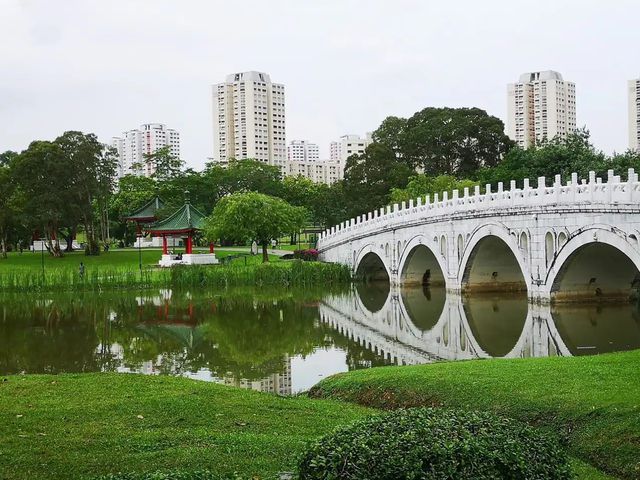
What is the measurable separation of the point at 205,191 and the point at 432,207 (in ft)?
104

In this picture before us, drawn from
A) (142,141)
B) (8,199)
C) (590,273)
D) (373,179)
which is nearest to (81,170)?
(8,199)

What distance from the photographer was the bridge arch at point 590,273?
22.7 metres

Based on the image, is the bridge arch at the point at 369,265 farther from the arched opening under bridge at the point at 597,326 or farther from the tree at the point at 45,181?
the tree at the point at 45,181

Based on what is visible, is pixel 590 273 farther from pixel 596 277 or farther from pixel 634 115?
pixel 634 115

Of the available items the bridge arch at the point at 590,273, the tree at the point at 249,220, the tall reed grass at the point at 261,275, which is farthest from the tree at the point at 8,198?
the bridge arch at the point at 590,273

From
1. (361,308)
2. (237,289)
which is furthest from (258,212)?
(361,308)

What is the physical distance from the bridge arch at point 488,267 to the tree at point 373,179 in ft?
71.1

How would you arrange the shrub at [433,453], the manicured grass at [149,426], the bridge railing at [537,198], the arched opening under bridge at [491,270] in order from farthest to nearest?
the arched opening under bridge at [491,270]
the bridge railing at [537,198]
the manicured grass at [149,426]
the shrub at [433,453]

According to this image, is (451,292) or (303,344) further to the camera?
(451,292)

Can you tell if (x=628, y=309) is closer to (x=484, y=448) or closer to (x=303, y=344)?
(x=303, y=344)

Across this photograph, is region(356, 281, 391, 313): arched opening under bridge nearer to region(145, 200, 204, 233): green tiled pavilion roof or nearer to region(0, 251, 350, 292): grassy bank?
region(0, 251, 350, 292): grassy bank

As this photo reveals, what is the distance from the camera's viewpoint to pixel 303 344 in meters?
18.6

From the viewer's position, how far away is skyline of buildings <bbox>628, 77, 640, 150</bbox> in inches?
2498

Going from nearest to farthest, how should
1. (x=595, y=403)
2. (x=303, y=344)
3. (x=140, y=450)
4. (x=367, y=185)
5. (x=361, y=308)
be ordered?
(x=140, y=450), (x=595, y=403), (x=303, y=344), (x=361, y=308), (x=367, y=185)
